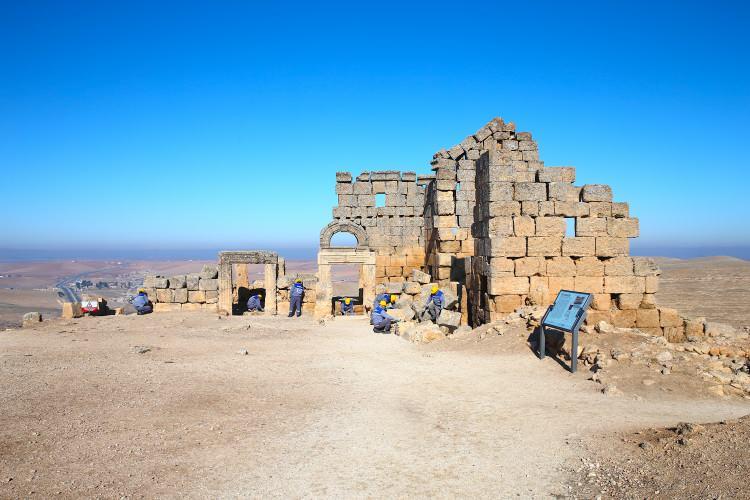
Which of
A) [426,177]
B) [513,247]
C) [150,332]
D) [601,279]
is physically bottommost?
[150,332]

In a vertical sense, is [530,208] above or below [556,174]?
below

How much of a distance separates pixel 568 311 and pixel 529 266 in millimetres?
3084

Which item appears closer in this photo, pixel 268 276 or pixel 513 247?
pixel 513 247

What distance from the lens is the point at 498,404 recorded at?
6.40m

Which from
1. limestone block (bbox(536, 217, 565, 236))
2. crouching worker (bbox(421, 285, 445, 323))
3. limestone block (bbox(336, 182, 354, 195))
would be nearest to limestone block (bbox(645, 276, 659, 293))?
limestone block (bbox(536, 217, 565, 236))

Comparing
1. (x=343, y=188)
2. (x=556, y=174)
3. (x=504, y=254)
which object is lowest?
(x=504, y=254)

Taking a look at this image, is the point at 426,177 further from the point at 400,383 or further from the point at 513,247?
the point at 400,383

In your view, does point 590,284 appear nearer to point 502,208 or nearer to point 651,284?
point 651,284

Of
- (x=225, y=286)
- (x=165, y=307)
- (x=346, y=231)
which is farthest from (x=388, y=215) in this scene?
(x=165, y=307)

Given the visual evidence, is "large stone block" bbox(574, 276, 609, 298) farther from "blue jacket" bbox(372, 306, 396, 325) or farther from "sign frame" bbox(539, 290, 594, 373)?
"blue jacket" bbox(372, 306, 396, 325)

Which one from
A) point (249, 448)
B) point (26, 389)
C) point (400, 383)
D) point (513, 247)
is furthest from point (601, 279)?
point (26, 389)

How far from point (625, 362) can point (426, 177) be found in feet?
42.8

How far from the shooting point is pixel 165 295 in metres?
18.0

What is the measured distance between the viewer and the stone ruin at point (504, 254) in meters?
11.0
